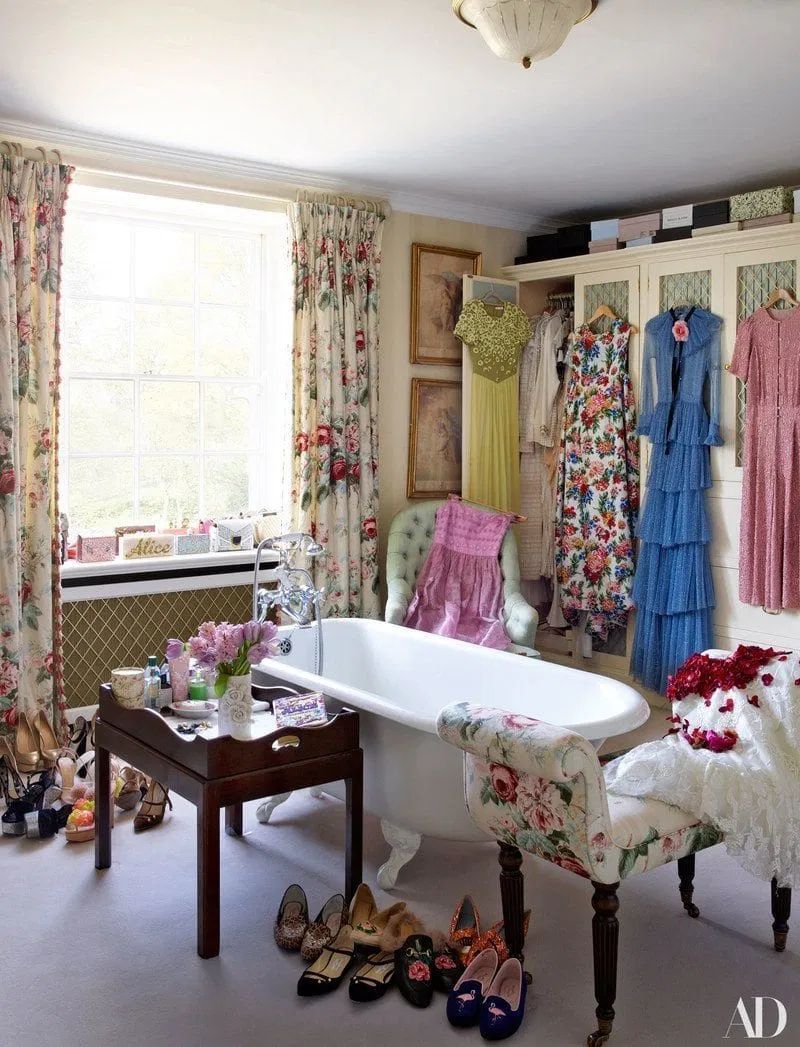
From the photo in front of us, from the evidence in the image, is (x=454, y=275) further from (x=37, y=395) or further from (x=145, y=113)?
(x=37, y=395)

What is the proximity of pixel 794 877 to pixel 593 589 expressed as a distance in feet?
8.94

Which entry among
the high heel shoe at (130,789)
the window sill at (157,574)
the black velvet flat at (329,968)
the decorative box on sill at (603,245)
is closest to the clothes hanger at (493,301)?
the decorative box on sill at (603,245)

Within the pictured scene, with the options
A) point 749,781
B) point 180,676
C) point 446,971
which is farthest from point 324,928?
point 749,781

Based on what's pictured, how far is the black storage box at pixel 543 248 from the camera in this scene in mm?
5348

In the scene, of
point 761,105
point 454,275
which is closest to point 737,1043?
point 761,105

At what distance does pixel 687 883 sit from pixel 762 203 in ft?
9.76

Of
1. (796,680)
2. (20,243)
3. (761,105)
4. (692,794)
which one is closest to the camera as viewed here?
(692,794)

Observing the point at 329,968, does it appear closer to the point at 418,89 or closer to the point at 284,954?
the point at 284,954

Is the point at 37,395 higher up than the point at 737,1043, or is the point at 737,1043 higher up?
the point at 37,395

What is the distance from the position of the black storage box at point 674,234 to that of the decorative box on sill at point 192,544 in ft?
8.50

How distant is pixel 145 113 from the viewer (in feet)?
12.3

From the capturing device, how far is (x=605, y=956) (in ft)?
7.33

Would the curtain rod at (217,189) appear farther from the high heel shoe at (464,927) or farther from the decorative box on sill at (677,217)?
the high heel shoe at (464,927)

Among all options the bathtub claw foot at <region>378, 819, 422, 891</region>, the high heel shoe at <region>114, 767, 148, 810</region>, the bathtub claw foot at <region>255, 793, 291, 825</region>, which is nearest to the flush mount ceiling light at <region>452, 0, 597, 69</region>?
the bathtub claw foot at <region>378, 819, 422, 891</region>
